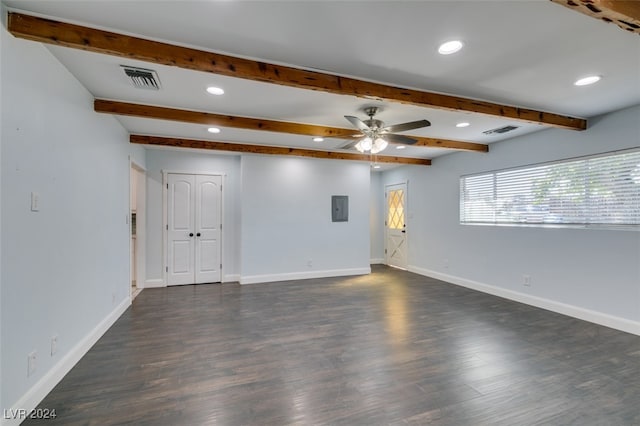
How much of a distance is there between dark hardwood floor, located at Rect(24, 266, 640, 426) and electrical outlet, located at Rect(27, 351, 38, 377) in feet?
0.91

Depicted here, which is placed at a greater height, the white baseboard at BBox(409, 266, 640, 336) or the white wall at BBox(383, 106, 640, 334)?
the white wall at BBox(383, 106, 640, 334)

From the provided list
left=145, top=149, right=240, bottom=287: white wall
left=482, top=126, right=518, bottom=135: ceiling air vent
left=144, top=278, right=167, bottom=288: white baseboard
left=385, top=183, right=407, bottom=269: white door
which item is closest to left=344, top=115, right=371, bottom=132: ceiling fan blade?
left=482, top=126, right=518, bottom=135: ceiling air vent

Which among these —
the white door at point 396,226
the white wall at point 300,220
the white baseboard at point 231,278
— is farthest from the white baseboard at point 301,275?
the white door at point 396,226

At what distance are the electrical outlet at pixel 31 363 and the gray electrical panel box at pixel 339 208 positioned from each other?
197 inches

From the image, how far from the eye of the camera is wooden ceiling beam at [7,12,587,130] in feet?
6.23

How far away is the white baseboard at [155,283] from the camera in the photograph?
5516 millimetres

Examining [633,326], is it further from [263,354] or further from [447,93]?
[263,354]

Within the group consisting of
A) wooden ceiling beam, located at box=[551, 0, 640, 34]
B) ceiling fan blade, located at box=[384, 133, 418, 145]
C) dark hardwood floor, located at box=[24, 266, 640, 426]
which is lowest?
dark hardwood floor, located at box=[24, 266, 640, 426]

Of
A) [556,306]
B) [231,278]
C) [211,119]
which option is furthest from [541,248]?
[231,278]

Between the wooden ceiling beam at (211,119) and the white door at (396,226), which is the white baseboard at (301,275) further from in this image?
the wooden ceiling beam at (211,119)

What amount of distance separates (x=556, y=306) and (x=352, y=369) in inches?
135

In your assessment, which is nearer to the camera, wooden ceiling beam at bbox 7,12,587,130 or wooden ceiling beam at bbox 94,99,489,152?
Result: wooden ceiling beam at bbox 7,12,587,130

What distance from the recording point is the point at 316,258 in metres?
6.32

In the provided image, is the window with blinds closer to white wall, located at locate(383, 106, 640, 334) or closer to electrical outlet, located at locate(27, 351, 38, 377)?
white wall, located at locate(383, 106, 640, 334)
